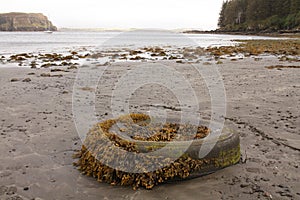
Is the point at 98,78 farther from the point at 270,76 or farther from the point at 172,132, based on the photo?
the point at 172,132

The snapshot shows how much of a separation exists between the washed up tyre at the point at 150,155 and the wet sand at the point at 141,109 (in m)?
0.11

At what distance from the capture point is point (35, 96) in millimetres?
8484

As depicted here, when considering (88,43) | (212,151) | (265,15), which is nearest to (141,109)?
(212,151)

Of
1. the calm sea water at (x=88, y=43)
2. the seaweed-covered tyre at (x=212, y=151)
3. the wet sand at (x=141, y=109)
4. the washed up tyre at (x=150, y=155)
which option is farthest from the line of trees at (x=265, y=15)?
the washed up tyre at (x=150, y=155)

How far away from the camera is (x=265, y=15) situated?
310 feet

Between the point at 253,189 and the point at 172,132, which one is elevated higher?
the point at 172,132

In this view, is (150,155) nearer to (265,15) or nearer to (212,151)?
(212,151)

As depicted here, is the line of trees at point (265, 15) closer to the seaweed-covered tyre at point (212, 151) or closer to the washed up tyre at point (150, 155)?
the seaweed-covered tyre at point (212, 151)

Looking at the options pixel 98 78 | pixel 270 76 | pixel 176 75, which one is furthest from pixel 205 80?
pixel 98 78

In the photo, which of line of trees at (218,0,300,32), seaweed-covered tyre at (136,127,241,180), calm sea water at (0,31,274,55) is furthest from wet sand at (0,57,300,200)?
line of trees at (218,0,300,32)

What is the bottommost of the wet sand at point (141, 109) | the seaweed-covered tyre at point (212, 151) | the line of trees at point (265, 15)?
the wet sand at point (141, 109)

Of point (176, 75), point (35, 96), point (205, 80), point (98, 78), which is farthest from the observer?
point (176, 75)

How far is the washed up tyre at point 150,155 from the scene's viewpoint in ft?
11.7

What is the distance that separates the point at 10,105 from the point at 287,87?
26.6ft
